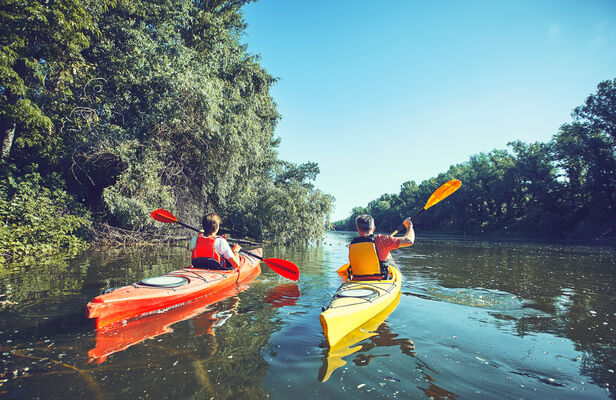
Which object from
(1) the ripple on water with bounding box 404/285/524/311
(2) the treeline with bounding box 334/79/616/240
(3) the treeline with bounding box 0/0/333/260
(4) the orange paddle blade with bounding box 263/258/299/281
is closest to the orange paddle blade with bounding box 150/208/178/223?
(4) the orange paddle blade with bounding box 263/258/299/281

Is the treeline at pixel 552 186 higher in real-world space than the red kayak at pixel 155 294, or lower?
higher

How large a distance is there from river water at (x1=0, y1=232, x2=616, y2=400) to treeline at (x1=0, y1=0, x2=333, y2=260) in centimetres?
503

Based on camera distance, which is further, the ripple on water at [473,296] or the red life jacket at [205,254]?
the red life jacket at [205,254]

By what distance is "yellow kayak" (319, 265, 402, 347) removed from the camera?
130 inches

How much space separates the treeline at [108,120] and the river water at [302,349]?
5.03m

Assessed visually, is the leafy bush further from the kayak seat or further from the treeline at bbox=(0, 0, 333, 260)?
the kayak seat

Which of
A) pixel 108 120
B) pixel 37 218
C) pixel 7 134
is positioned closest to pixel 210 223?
pixel 37 218

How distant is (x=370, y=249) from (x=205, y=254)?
3.13 meters

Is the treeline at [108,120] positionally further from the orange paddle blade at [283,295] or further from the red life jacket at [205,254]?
the orange paddle blade at [283,295]

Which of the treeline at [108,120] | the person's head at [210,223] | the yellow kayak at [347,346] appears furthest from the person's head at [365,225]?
the treeline at [108,120]

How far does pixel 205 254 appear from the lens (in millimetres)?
5836

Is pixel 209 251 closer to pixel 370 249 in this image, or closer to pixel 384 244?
pixel 370 249

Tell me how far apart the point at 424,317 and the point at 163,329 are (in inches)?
145

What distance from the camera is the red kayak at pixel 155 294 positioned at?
153 inches
